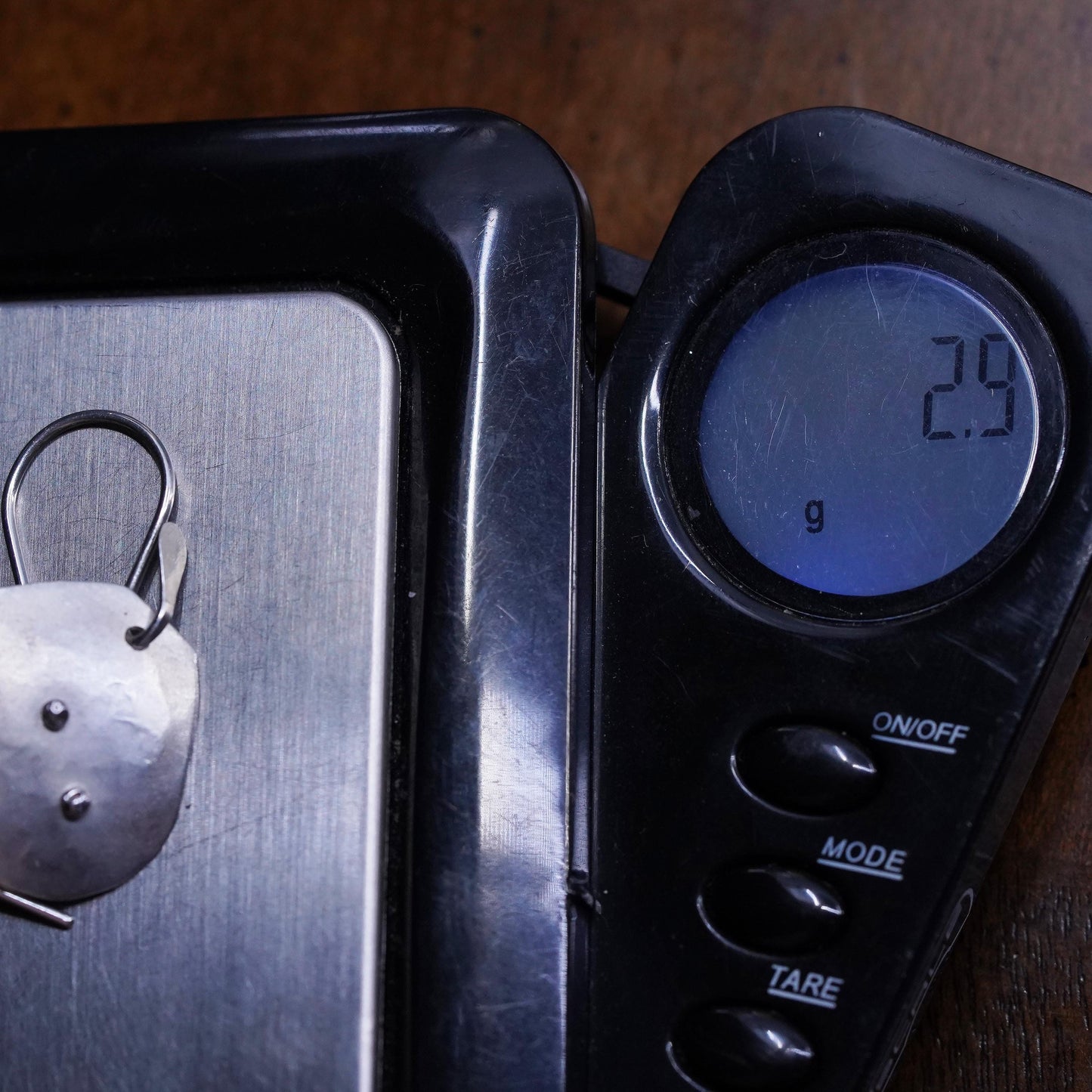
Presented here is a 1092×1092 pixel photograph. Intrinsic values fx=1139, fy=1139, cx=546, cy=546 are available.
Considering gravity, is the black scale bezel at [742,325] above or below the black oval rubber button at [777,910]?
above

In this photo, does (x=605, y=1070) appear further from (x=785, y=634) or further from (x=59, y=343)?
(x=59, y=343)

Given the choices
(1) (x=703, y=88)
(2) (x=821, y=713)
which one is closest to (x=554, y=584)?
(2) (x=821, y=713)

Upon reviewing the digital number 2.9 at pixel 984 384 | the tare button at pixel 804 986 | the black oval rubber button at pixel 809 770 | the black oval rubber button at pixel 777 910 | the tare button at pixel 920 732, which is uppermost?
the digital number 2.9 at pixel 984 384

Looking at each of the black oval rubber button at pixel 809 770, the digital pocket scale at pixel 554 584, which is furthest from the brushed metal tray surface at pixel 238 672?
the black oval rubber button at pixel 809 770

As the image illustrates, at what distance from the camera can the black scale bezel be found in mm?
312

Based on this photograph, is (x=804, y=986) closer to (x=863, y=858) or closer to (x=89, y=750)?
(x=863, y=858)

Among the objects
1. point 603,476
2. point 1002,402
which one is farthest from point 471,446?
point 1002,402

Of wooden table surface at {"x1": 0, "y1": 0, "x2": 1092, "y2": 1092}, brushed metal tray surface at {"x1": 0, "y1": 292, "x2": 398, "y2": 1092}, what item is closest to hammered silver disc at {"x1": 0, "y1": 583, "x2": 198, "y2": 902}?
brushed metal tray surface at {"x1": 0, "y1": 292, "x2": 398, "y2": 1092}

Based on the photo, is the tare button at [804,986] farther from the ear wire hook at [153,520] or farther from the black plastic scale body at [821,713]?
the ear wire hook at [153,520]

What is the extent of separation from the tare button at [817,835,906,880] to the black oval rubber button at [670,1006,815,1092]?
0.14 feet

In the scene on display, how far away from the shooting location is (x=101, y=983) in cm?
31

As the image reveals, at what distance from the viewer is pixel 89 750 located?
1.04 feet

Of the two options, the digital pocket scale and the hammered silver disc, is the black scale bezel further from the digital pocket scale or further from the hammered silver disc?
the hammered silver disc

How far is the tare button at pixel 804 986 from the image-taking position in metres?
0.30
